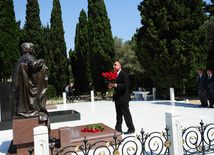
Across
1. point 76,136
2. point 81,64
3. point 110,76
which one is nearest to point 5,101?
point 76,136

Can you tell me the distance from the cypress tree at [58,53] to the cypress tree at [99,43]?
5711 mm

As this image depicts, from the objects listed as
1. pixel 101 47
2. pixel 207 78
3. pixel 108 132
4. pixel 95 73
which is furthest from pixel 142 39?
pixel 108 132

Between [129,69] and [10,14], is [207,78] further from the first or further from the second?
[10,14]

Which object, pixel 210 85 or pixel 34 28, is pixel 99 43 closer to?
pixel 34 28

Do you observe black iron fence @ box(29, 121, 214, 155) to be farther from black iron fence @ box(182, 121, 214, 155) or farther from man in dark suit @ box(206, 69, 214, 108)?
man in dark suit @ box(206, 69, 214, 108)

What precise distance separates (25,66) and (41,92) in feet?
2.45

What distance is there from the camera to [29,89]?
4.30 meters

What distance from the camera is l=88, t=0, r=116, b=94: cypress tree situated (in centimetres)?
1884

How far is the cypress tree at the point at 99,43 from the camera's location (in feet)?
61.8

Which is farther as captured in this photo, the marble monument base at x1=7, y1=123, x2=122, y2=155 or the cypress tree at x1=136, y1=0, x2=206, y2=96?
the cypress tree at x1=136, y1=0, x2=206, y2=96

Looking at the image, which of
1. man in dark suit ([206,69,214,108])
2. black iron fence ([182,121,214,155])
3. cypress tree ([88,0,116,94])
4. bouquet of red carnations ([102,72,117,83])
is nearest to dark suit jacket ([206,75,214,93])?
man in dark suit ([206,69,214,108])

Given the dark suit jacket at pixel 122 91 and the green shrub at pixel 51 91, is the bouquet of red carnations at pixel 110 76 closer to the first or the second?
the dark suit jacket at pixel 122 91

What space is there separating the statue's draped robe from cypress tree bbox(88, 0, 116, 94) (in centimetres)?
1431

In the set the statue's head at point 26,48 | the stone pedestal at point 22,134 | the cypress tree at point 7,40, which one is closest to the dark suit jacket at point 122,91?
the stone pedestal at point 22,134
